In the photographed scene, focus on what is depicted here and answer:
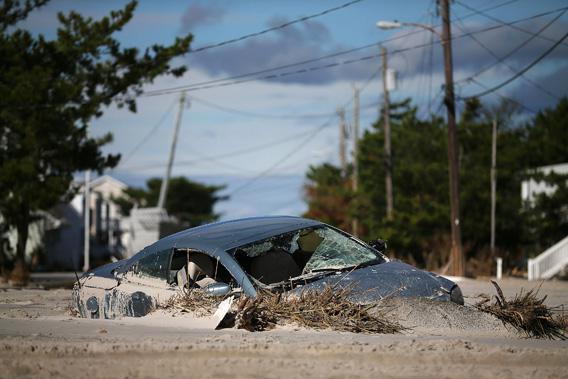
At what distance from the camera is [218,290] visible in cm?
952

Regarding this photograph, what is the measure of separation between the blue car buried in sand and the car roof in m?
0.01

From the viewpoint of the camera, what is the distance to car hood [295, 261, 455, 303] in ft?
30.9

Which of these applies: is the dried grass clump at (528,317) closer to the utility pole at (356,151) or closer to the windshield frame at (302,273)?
the windshield frame at (302,273)

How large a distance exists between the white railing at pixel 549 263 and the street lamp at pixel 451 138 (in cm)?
454

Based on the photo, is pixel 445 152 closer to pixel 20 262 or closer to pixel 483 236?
pixel 483 236

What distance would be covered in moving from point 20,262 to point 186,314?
19353mm

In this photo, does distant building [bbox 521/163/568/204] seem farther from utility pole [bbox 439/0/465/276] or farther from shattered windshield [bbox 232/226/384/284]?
shattered windshield [bbox 232/226/384/284]

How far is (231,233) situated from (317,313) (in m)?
1.85

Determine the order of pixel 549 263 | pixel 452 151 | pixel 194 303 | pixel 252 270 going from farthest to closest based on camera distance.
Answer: pixel 549 263, pixel 452 151, pixel 252 270, pixel 194 303

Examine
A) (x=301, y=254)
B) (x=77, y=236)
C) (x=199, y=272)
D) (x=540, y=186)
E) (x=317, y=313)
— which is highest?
(x=540, y=186)

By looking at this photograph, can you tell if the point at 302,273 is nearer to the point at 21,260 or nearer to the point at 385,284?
the point at 385,284

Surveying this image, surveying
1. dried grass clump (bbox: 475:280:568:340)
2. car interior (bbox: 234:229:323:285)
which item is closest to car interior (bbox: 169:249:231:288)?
car interior (bbox: 234:229:323:285)

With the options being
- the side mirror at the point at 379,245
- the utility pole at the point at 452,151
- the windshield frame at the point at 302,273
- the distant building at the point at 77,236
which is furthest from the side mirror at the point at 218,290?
the distant building at the point at 77,236

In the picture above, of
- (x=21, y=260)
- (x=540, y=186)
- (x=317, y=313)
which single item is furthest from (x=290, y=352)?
(x=540, y=186)
